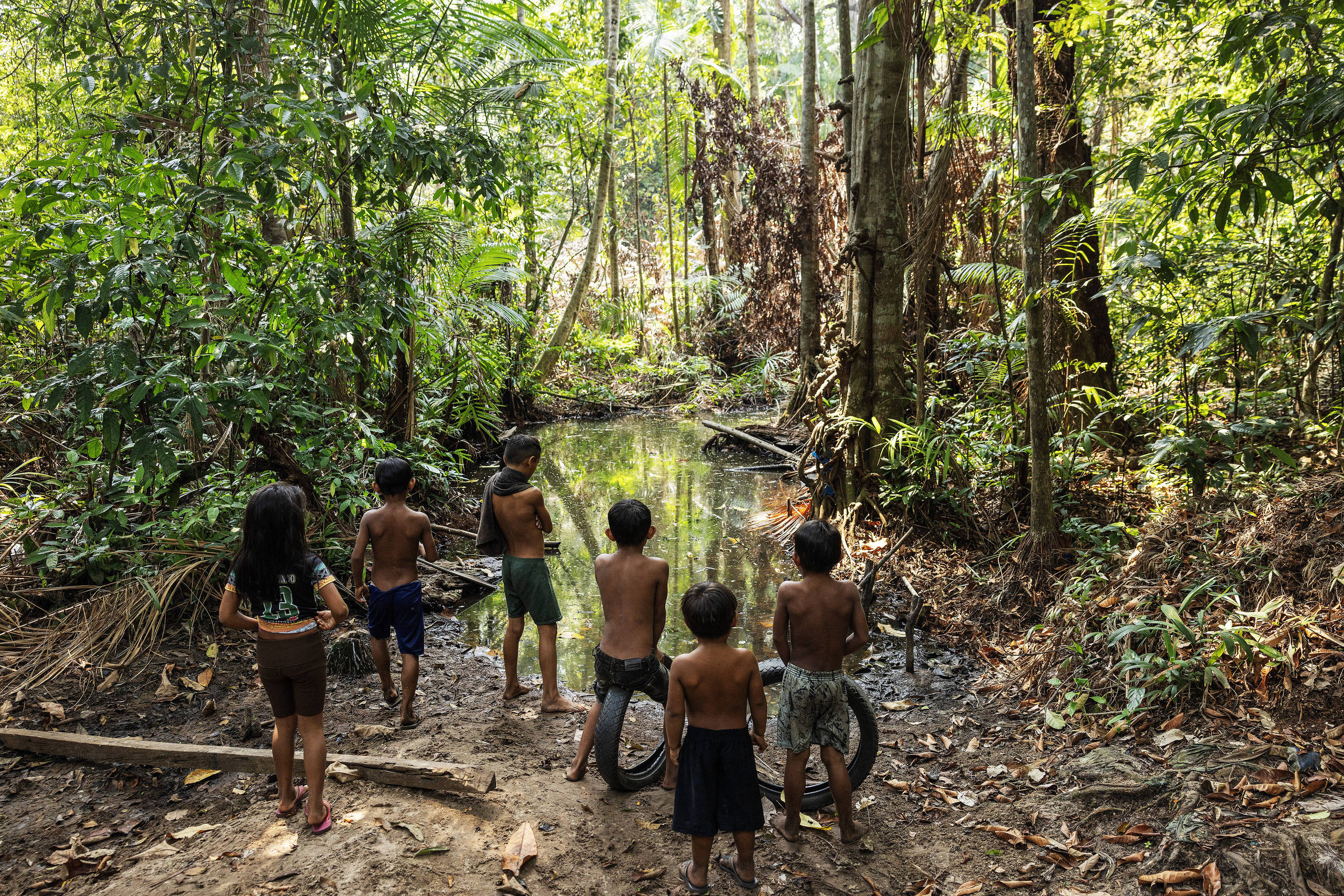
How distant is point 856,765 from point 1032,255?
10.6ft

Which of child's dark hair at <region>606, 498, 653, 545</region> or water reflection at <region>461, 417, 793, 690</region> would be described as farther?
water reflection at <region>461, 417, 793, 690</region>

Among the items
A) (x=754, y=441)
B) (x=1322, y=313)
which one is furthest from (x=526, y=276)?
(x=1322, y=313)

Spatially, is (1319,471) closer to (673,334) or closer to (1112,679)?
(1112,679)

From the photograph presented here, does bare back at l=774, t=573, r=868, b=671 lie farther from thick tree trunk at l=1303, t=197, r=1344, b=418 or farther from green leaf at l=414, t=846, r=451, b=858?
thick tree trunk at l=1303, t=197, r=1344, b=418

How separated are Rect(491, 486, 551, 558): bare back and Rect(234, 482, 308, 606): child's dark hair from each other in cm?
131

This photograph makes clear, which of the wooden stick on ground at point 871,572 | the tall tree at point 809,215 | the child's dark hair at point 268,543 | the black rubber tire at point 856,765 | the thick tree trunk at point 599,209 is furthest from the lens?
the thick tree trunk at point 599,209

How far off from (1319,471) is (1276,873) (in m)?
3.00

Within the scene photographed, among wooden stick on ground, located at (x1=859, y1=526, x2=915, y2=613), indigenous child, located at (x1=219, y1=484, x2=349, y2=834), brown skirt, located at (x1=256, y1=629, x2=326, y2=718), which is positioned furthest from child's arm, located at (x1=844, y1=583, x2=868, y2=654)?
brown skirt, located at (x1=256, y1=629, x2=326, y2=718)

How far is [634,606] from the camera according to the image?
355cm

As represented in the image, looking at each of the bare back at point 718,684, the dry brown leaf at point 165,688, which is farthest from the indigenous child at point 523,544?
the dry brown leaf at point 165,688

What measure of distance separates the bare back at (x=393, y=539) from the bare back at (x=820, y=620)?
202 centimetres

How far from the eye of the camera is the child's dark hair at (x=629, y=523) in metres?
3.57

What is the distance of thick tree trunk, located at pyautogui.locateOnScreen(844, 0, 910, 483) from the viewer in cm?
695

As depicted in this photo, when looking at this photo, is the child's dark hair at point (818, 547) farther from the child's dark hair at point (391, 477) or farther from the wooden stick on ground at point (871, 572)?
the child's dark hair at point (391, 477)
